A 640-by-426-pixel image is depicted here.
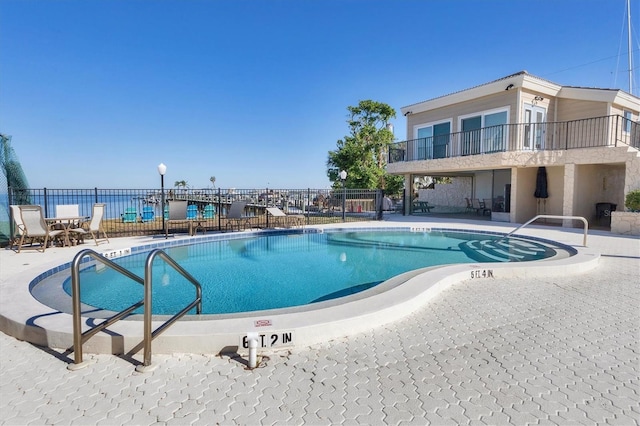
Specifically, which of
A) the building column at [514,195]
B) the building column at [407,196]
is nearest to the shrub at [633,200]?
the building column at [514,195]

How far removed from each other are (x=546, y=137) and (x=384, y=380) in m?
18.0

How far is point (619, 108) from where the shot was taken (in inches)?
630

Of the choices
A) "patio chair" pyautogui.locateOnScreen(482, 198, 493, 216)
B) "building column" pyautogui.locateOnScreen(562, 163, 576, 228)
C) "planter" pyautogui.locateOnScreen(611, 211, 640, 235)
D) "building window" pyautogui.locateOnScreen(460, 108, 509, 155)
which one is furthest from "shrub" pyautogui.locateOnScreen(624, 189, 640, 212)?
"patio chair" pyautogui.locateOnScreen(482, 198, 493, 216)

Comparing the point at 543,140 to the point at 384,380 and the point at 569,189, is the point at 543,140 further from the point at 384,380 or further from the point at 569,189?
the point at 384,380

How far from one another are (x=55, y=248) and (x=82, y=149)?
21.1 m

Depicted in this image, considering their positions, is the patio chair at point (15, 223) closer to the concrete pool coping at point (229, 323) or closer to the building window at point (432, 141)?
the concrete pool coping at point (229, 323)

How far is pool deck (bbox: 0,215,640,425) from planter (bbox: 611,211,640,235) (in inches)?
412

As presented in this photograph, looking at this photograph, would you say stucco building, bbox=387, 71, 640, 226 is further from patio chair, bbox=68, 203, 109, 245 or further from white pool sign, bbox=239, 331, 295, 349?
patio chair, bbox=68, 203, 109, 245

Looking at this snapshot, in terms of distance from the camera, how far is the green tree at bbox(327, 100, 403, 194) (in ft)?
83.9

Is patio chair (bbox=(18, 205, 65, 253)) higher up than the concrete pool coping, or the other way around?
patio chair (bbox=(18, 205, 65, 253))

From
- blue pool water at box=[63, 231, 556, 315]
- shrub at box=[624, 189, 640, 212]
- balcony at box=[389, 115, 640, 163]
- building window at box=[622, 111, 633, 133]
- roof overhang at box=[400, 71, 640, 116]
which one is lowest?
blue pool water at box=[63, 231, 556, 315]

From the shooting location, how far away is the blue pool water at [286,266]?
5875 millimetres

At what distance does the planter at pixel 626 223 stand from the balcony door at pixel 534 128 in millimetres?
4846

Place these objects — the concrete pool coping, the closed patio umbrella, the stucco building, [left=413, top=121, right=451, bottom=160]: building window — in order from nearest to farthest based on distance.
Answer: the concrete pool coping
the stucco building
the closed patio umbrella
[left=413, top=121, right=451, bottom=160]: building window
